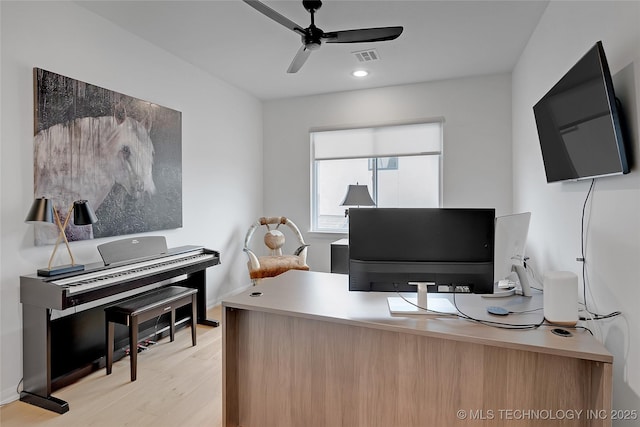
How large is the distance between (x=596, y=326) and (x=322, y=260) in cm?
329

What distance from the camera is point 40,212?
77.9 inches

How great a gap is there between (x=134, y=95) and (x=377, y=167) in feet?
9.34

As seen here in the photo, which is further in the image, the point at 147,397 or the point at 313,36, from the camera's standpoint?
the point at 313,36

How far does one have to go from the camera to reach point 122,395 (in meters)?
2.12

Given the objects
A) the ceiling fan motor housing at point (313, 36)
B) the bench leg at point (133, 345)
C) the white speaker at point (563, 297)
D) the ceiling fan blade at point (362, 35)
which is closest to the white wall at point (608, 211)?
the white speaker at point (563, 297)

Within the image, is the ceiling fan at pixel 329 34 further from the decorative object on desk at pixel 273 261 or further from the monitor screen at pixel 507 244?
the decorative object on desk at pixel 273 261

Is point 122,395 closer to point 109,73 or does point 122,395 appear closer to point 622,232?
point 109,73

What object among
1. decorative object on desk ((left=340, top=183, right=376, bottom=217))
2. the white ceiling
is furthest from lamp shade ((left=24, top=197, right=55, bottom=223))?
decorative object on desk ((left=340, top=183, right=376, bottom=217))

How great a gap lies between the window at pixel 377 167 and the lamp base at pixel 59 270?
2922 mm

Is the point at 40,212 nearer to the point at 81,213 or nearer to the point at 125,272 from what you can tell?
the point at 81,213

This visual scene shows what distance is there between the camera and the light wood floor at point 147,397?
6.22 ft

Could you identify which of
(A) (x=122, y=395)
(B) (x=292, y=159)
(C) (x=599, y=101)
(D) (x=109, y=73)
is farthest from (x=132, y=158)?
(C) (x=599, y=101)

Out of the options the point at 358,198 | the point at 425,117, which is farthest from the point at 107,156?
the point at 425,117

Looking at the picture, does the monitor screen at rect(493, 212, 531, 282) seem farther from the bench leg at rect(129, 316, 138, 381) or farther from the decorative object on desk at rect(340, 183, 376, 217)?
the bench leg at rect(129, 316, 138, 381)
